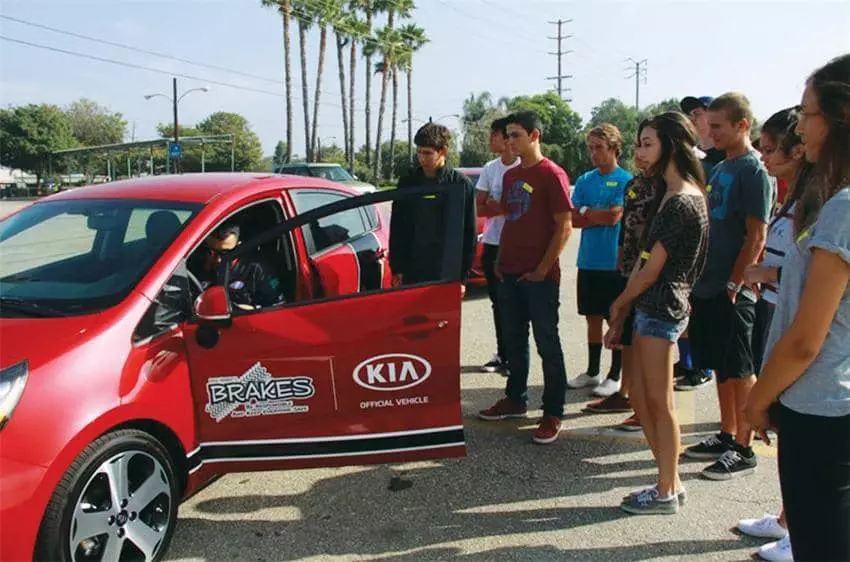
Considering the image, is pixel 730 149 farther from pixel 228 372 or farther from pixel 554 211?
pixel 228 372

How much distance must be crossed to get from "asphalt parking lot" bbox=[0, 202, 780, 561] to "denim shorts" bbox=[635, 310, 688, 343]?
0.90 meters

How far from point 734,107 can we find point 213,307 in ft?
9.61

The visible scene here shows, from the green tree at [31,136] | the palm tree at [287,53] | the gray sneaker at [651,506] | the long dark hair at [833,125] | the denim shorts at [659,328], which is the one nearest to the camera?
the long dark hair at [833,125]

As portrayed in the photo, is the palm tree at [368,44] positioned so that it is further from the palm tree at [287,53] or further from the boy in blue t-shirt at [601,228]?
the boy in blue t-shirt at [601,228]

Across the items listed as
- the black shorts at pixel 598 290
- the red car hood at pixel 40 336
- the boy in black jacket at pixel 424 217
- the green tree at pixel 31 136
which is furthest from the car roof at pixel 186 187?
the green tree at pixel 31 136

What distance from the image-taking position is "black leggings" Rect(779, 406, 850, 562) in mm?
1825

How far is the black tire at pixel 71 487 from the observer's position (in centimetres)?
223

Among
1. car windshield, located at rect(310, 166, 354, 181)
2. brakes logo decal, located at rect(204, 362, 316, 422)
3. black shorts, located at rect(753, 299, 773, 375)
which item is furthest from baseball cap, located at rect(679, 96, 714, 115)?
car windshield, located at rect(310, 166, 354, 181)

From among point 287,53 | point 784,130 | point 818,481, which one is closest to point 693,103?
point 784,130

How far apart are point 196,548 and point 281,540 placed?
1.22 feet

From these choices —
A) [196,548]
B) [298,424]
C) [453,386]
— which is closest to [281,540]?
[196,548]

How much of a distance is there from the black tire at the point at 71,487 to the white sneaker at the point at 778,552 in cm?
263

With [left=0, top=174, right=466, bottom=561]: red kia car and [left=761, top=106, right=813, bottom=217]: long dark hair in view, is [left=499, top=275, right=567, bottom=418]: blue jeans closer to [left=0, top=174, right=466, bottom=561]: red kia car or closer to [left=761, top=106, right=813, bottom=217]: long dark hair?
[left=0, top=174, right=466, bottom=561]: red kia car

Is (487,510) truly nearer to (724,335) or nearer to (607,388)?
(724,335)
